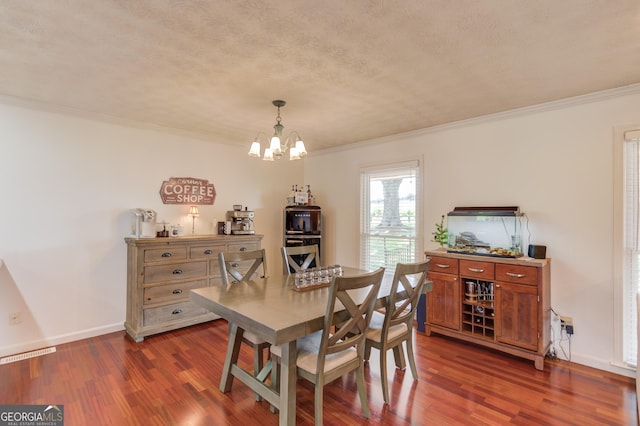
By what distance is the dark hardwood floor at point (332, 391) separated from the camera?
212 centimetres

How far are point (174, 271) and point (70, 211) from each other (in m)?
1.26

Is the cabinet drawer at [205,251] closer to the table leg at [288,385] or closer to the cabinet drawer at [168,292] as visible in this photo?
the cabinet drawer at [168,292]

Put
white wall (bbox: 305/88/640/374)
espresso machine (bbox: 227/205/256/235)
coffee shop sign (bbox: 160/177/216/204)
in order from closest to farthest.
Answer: white wall (bbox: 305/88/640/374) → coffee shop sign (bbox: 160/177/216/204) → espresso machine (bbox: 227/205/256/235)

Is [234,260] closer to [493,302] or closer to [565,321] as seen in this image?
[493,302]

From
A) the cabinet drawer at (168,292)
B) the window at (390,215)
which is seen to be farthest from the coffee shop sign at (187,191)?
the window at (390,215)

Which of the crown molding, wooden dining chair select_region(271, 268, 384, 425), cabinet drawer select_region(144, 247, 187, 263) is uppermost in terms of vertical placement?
the crown molding

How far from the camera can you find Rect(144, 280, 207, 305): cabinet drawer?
11.3ft

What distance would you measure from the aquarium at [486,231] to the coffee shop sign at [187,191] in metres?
3.24

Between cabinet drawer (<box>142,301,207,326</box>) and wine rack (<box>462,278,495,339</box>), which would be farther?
cabinet drawer (<box>142,301,207,326</box>)

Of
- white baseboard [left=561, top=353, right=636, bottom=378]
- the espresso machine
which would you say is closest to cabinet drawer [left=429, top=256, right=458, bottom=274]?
white baseboard [left=561, top=353, right=636, bottom=378]

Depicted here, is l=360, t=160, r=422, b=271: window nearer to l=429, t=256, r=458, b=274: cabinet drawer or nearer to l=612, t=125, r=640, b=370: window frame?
l=429, t=256, r=458, b=274: cabinet drawer

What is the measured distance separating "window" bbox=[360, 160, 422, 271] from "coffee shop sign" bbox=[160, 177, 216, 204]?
228cm

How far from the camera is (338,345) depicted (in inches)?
77.3

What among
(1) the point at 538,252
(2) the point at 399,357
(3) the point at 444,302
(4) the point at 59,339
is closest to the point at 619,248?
(1) the point at 538,252
